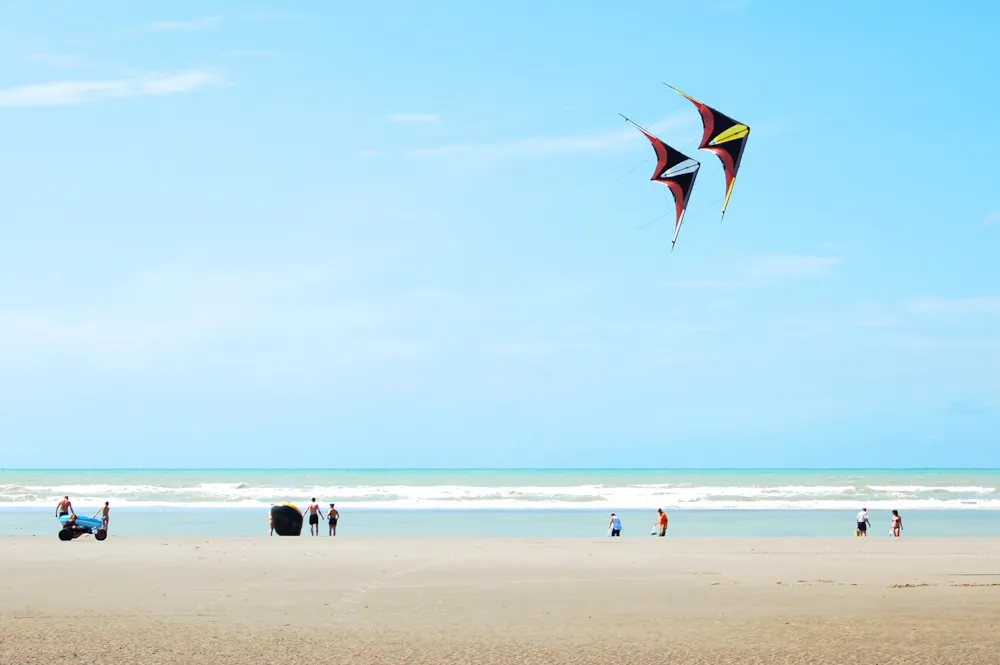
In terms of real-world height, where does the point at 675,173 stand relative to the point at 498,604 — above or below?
above

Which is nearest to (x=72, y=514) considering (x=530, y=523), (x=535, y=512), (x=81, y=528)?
(x=81, y=528)

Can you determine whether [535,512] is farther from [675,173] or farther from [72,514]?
[675,173]

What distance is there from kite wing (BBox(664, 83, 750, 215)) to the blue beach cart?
57.0 feet

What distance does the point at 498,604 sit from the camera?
1412cm

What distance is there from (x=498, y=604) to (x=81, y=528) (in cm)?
1474

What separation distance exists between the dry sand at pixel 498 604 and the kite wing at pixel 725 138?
20.5 feet

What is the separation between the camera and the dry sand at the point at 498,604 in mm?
10484

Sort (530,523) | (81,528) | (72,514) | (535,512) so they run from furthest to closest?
(535,512), (530,523), (72,514), (81,528)

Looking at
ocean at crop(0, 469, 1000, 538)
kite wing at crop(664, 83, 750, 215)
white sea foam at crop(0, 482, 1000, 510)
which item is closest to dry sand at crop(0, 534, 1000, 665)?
kite wing at crop(664, 83, 750, 215)

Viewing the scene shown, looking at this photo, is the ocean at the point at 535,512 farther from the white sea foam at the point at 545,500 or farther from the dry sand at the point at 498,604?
the dry sand at the point at 498,604

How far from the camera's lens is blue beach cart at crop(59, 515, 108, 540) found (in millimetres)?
24812

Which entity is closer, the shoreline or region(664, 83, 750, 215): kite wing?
region(664, 83, 750, 215): kite wing

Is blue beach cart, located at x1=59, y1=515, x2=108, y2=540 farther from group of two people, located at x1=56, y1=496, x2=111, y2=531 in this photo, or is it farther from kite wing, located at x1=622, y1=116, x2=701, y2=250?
kite wing, located at x1=622, y1=116, x2=701, y2=250

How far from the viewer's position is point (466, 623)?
40.8 feet
